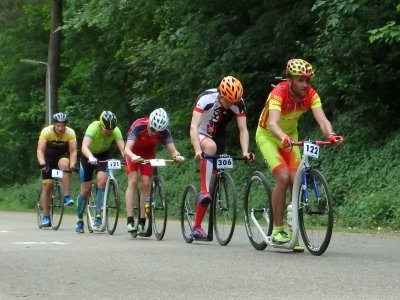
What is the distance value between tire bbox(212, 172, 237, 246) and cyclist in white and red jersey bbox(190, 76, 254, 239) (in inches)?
5.0

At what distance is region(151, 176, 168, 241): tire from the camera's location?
1354cm

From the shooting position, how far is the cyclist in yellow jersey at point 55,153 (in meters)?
17.6

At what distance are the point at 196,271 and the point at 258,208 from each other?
253cm

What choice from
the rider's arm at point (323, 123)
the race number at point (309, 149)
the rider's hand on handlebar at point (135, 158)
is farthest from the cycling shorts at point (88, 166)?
the race number at point (309, 149)

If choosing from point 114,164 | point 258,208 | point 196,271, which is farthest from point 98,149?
point 196,271

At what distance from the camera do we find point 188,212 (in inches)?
510

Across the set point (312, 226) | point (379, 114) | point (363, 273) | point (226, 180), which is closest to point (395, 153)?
point (379, 114)

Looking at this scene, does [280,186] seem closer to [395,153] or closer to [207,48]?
[395,153]

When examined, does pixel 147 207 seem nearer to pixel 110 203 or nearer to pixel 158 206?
pixel 158 206

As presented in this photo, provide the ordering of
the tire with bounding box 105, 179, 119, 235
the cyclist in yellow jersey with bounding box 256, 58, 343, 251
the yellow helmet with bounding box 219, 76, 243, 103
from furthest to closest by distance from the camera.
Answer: the tire with bounding box 105, 179, 119, 235 → the yellow helmet with bounding box 219, 76, 243, 103 → the cyclist in yellow jersey with bounding box 256, 58, 343, 251

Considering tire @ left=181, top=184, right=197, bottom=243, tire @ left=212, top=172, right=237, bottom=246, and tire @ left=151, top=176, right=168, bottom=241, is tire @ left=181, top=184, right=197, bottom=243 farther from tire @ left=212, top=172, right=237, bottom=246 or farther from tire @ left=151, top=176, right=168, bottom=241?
tire @ left=212, top=172, right=237, bottom=246

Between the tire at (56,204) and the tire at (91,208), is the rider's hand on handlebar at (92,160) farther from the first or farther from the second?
the tire at (56,204)

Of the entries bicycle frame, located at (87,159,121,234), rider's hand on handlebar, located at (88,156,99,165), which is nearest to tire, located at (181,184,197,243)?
bicycle frame, located at (87,159,121,234)

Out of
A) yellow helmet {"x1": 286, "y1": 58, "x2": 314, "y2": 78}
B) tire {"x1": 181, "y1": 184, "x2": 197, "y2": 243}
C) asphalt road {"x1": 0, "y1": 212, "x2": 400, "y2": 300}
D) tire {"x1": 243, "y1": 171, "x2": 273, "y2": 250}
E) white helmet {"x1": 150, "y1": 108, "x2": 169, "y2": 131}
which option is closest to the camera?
asphalt road {"x1": 0, "y1": 212, "x2": 400, "y2": 300}
